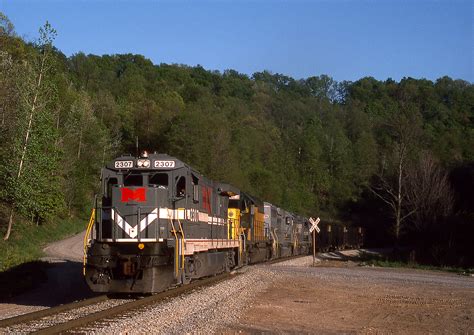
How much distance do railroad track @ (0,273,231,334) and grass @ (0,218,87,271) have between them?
10.0m

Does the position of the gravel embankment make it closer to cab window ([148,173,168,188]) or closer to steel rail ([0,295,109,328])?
steel rail ([0,295,109,328])

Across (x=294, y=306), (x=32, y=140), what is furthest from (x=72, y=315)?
(x=32, y=140)

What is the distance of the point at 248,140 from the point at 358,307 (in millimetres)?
69145

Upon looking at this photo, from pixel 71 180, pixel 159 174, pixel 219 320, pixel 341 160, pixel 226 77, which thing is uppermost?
pixel 226 77

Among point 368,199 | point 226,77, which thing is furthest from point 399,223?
point 226,77

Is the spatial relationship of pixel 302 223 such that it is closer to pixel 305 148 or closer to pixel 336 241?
pixel 336 241

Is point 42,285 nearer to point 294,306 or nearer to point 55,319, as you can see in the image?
point 55,319

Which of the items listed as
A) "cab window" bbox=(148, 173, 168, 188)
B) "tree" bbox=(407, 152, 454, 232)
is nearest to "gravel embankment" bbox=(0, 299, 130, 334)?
"cab window" bbox=(148, 173, 168, 188)

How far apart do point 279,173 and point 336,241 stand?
3347cm

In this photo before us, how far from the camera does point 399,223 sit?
49.2m

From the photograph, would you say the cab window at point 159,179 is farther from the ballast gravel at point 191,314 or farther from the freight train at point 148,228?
the ballast gravel at point 191,314

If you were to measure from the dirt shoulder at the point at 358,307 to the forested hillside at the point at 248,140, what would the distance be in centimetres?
1842

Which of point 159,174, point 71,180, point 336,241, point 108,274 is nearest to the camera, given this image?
point 108,274

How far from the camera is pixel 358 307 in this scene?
1400 centimetres
